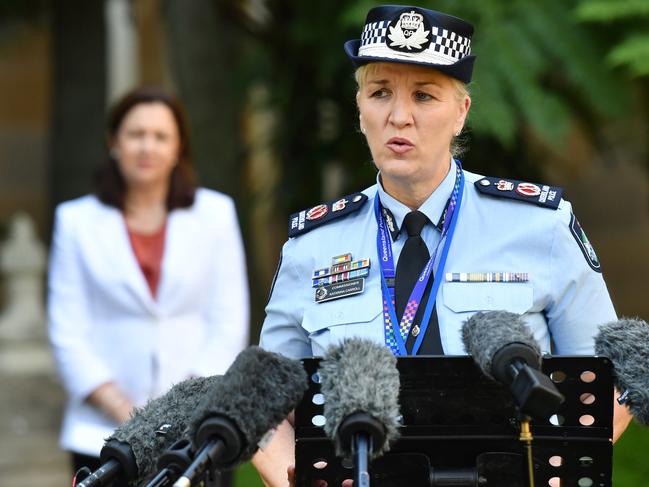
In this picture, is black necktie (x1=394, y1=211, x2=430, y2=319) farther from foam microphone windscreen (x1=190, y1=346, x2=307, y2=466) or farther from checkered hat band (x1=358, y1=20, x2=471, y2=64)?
foam microphone windscreen (x1=190, y1=346, x2=307, y2=466)

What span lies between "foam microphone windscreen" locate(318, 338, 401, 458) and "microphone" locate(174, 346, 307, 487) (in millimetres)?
95

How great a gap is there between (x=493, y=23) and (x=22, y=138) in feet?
39.7

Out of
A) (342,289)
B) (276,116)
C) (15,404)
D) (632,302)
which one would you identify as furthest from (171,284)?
(632,302)

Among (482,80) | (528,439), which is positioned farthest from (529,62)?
A: (528,439)

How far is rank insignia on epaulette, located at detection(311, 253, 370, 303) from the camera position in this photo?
3652 millimetres

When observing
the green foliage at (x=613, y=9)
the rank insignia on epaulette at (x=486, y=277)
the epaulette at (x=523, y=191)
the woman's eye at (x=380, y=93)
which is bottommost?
the rank insignia on epaulette at (x=486, y=277)

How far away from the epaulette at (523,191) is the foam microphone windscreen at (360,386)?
0.92 meters

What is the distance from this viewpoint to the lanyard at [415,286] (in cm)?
350

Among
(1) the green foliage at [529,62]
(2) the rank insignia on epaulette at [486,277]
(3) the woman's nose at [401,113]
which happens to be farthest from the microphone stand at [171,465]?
(1) the green foliage at [529,62]

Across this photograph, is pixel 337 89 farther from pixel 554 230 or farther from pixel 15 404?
pixel 554 230

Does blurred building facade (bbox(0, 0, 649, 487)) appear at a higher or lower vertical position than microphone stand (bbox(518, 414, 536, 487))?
higher

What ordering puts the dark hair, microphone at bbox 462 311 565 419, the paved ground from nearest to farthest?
microphone at bbox 462 311 565 419 → the dark hair → the paved ground

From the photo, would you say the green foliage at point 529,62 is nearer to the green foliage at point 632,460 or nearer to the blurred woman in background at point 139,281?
the blurred woman in background at point 139,281

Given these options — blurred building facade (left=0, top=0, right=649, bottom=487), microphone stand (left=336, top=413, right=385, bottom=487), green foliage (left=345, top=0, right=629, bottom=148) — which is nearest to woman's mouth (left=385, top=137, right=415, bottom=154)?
microphone stand (left=336, top=413, right=385, bottom=487)
